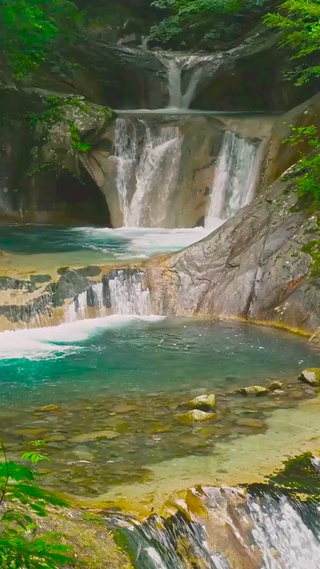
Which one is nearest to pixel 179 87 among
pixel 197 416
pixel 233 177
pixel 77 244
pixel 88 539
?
pixel 233 177

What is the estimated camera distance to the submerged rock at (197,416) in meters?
6.45

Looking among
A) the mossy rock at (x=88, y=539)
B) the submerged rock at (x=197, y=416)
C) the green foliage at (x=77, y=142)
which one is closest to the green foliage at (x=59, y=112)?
the green foliage at (x=77, y=142)

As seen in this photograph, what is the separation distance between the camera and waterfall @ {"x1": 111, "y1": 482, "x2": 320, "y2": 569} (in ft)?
14.6

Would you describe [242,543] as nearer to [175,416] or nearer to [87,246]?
[175,416]

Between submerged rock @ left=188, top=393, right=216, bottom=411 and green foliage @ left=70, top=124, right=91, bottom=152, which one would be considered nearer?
submerged rock @ left=188, top=393, right=216, bottom=411

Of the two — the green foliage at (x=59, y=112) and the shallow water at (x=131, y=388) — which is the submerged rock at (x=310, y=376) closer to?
the shallow water at (x=131, y=388)

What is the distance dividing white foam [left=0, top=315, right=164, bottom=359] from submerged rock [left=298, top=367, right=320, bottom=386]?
2.90m

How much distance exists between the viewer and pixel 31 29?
50.1ft

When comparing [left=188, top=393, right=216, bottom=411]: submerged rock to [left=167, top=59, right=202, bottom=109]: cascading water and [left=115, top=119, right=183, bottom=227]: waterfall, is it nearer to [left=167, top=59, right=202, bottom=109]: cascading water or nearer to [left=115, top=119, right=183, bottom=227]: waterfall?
[left=115, top=119, right=183, bottom=227]: waterfall

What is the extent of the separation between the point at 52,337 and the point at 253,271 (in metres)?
3.06

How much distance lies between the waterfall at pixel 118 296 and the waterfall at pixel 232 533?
6.06m

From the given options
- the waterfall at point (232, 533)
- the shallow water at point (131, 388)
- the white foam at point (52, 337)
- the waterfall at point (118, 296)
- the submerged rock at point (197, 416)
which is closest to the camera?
the waterfall at point (232, 533)

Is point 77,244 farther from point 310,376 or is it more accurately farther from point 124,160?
point 310,376

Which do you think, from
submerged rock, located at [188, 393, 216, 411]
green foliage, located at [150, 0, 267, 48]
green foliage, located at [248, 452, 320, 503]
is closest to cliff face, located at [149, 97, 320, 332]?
submerged rock, located at [188, 393, 216, 411]
